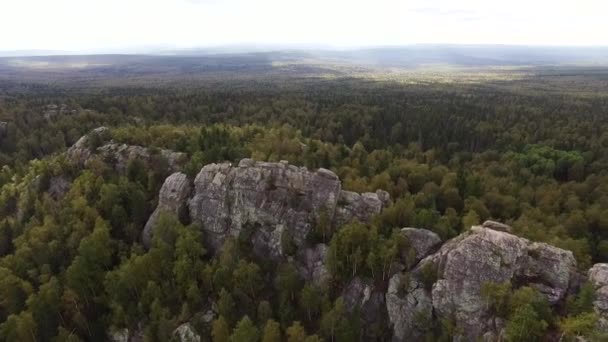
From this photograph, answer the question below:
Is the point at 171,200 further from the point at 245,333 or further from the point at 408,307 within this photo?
the point at 408,307

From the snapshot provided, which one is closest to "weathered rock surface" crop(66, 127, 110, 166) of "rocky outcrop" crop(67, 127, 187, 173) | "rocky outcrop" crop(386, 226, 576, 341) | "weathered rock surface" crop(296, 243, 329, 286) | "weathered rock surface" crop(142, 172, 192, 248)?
"rocky outcrop" crop(67, 127, 187, 173)

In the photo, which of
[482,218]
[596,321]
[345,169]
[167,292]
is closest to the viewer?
[596,321]

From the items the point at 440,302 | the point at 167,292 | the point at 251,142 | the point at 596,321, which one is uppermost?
the point at 251,142

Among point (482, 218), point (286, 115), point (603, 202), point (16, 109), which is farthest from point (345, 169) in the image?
point (16, 109)

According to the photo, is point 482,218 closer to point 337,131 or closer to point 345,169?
point 345,169

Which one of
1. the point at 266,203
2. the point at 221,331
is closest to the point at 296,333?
the point at 221,331

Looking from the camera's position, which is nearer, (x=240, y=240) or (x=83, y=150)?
(x=240, y=240)
